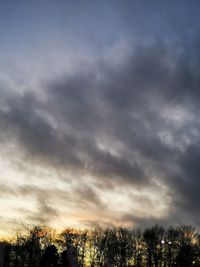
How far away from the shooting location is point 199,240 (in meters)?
106

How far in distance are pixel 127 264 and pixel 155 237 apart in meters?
12.6

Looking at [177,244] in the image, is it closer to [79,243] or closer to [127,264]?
[127,264]

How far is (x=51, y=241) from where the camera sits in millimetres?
120062

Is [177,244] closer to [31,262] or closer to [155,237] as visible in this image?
[155,237]

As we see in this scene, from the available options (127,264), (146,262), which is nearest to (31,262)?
(127,264)

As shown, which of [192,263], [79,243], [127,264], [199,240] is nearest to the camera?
[192,263]

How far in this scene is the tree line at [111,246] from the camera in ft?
357

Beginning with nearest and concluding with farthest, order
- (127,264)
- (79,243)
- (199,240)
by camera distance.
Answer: (199,240) → (127,264) → (79,243)

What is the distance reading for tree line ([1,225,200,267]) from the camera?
109m

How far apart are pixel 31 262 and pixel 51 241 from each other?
19.7m

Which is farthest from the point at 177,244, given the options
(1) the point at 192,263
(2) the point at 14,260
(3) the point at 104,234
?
(2) the point at 14,260

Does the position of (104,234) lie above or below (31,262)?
above

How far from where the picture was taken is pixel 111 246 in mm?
114188

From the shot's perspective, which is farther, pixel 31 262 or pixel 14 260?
pixel 14 260
